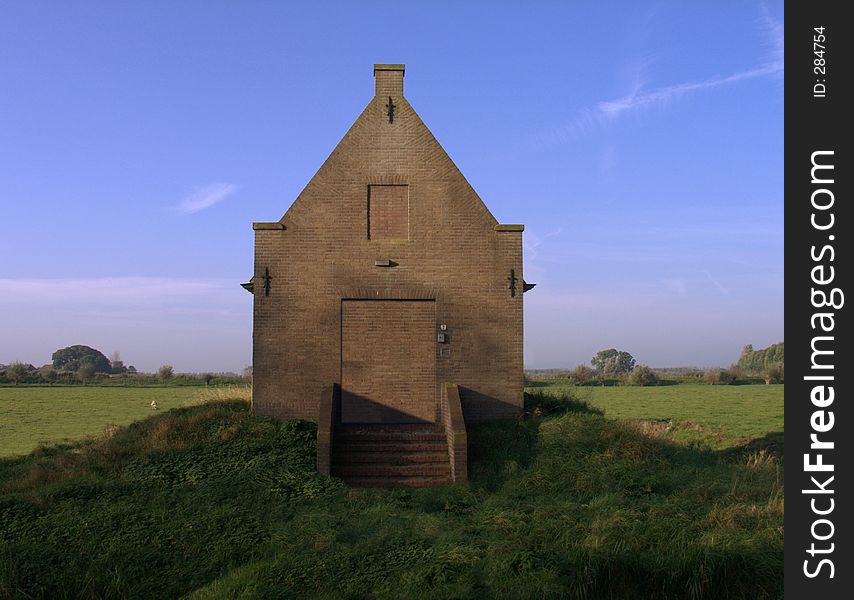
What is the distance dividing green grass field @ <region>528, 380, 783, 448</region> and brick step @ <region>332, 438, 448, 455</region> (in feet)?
17.8

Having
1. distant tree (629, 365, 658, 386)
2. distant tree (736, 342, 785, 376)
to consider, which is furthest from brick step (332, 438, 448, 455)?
distant tree (736, 342, 785, 376)

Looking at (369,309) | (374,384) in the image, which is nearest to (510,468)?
(374,384)

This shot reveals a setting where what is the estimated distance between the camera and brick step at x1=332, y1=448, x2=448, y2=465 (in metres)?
14.2

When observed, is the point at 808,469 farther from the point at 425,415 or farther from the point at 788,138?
the point at 425,415

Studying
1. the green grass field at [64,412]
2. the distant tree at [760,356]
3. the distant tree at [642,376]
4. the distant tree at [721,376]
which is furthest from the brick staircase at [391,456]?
the distant tree at [760,356]

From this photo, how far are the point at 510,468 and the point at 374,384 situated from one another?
4148 millimetres

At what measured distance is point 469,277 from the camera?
1642cm

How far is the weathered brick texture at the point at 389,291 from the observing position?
16.1 metres

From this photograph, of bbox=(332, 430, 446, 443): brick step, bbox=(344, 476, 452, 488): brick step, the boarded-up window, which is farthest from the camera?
the boarded-up window

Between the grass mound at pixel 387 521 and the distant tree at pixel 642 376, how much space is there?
4020 cm

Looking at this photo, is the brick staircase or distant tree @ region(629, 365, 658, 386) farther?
distant tree @ region(629, 365, 658, 386)

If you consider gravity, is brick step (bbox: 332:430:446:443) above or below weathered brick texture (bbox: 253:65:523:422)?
below

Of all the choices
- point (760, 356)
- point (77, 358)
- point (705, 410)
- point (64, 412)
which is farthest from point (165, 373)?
point (760, 356)

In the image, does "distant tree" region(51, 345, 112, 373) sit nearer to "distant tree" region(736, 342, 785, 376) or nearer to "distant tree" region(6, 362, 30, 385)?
"distant tree" region(6, 362, 30, 385)
